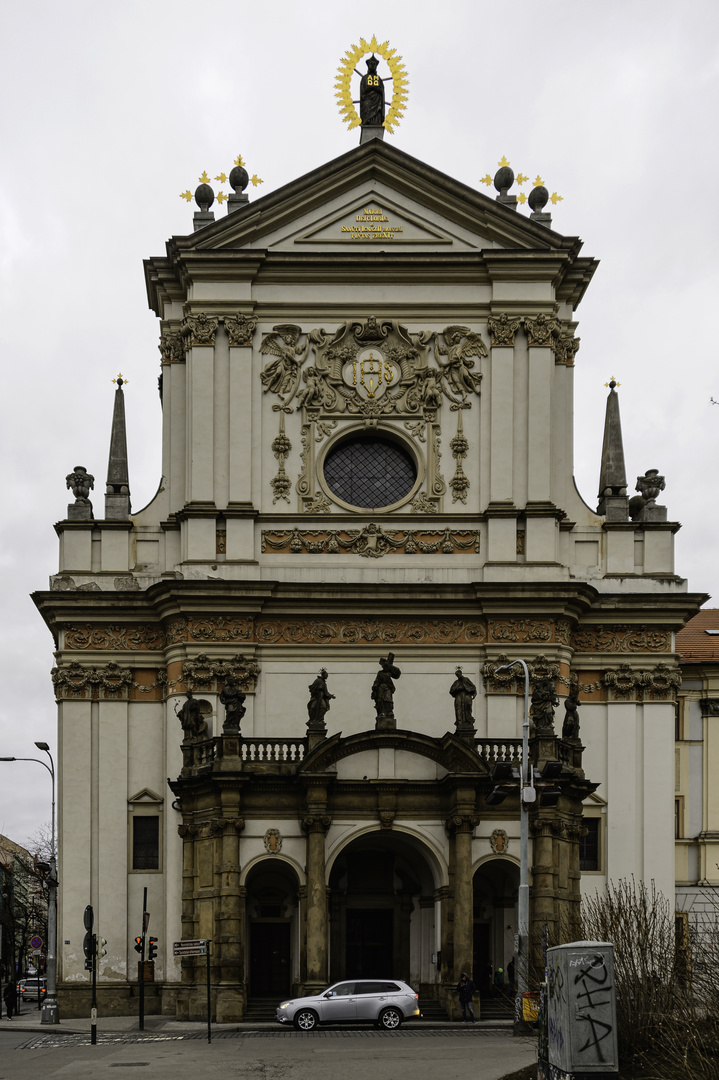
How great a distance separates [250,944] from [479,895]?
6252 millimetres

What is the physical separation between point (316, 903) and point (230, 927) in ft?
6.99

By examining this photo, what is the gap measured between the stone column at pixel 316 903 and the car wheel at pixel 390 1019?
75.6 inches

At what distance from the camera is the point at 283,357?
46.9m

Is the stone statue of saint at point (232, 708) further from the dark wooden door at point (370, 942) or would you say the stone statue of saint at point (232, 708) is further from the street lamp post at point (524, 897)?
the street lamp post at point (524, 897)

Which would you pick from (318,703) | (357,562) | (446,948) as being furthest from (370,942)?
(357,562)

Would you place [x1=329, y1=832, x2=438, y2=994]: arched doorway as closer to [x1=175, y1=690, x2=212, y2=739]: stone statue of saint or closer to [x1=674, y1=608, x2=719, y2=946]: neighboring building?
[x1=175, y1=690, x2=212, y2=739]: stone statue of saint

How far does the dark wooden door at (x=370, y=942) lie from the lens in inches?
1709

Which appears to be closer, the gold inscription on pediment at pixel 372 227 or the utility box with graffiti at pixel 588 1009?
the utility box with graffiti at pixel 588 1009

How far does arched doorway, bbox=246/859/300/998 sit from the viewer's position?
43.0 m

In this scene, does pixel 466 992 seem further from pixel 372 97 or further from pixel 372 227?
pixel 372 97

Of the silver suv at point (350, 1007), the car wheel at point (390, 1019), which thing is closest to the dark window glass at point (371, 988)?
the silver suv at point (350, 1007)

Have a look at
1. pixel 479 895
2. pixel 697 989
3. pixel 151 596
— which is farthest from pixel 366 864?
pixel 697 989

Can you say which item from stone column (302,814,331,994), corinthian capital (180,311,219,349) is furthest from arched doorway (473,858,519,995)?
corinthian capital (180,311,219,349)

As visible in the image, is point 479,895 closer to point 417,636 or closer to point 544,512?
point 417,636
